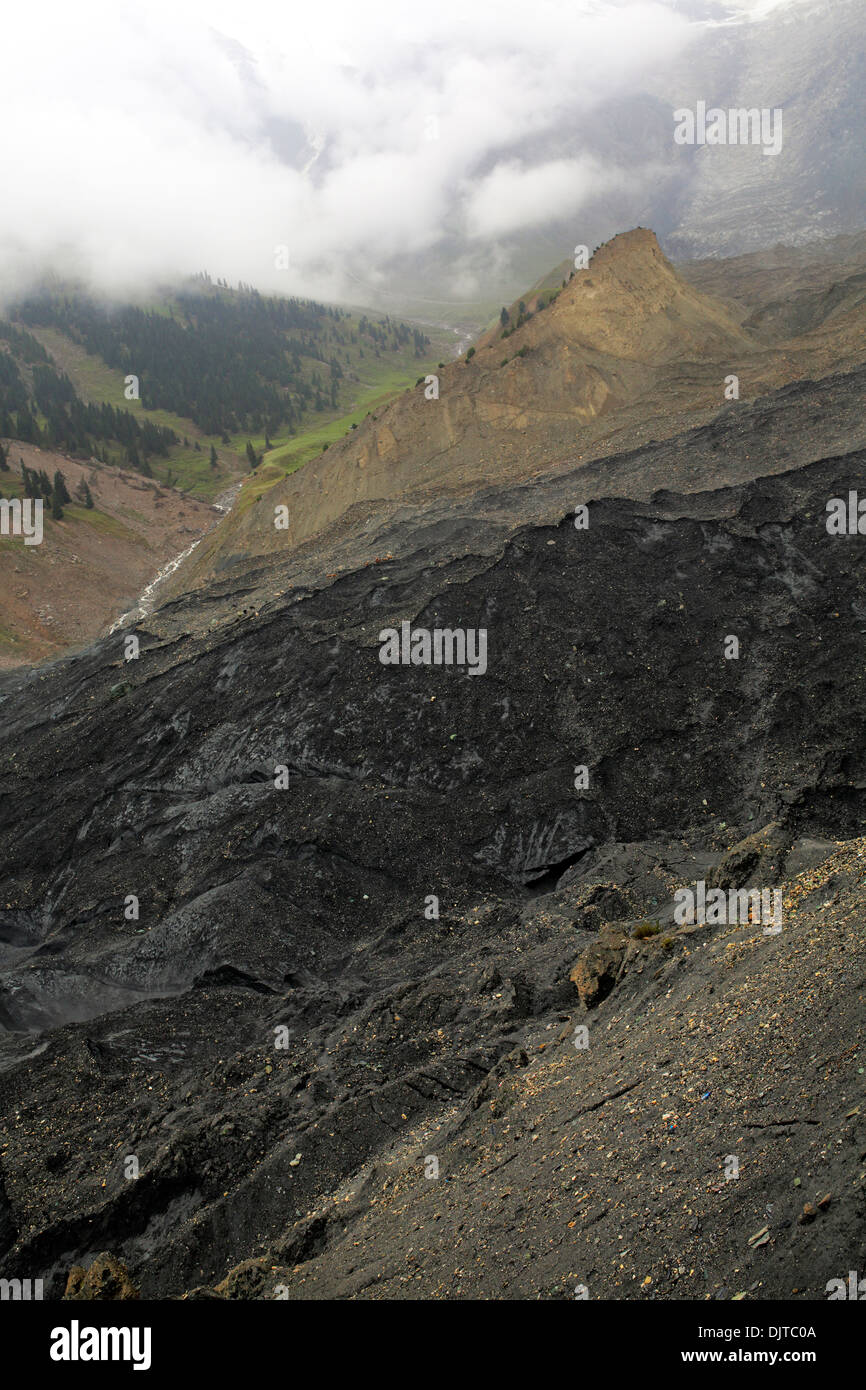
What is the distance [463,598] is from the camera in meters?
20.7

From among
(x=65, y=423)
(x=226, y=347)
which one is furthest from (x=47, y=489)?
(x=226, y=347)

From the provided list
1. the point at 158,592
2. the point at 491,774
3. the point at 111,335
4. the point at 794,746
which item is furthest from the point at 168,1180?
the point at 111,335

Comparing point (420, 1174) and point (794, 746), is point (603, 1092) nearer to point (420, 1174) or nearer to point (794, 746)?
point (420, 1174)

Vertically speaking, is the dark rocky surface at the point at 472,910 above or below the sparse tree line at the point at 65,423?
below

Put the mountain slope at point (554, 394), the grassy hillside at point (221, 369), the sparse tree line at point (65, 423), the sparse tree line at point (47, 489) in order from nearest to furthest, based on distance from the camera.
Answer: the mountain slope at point (554, 394)
the sparse tree line at point (47, 489)
the sparse tree line at point (65, 423)
the grassy hillside at point (221, 369)

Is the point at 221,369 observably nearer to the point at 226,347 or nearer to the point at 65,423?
the point at 226,347

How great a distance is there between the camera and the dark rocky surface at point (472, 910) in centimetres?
654

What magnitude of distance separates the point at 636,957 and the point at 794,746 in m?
8.11

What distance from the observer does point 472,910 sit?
14898mm

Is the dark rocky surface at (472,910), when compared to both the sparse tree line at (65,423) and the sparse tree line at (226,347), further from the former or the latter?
the sparse tree line at (226,347)

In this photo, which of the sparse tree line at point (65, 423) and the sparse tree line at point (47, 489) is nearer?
the sparse tree line at point (47, 489)

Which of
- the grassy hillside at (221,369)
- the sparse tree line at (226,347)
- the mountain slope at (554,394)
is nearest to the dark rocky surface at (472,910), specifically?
the mountain slope at (554,394)

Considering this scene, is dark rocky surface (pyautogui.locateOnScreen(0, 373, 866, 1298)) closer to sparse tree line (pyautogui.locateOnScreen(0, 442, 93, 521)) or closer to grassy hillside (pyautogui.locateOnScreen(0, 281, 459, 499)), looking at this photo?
sparse tree line (pyautogui.locateOnScreen(0, 442, 93, 521))

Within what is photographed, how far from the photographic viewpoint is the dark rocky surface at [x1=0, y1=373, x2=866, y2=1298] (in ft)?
21.5
